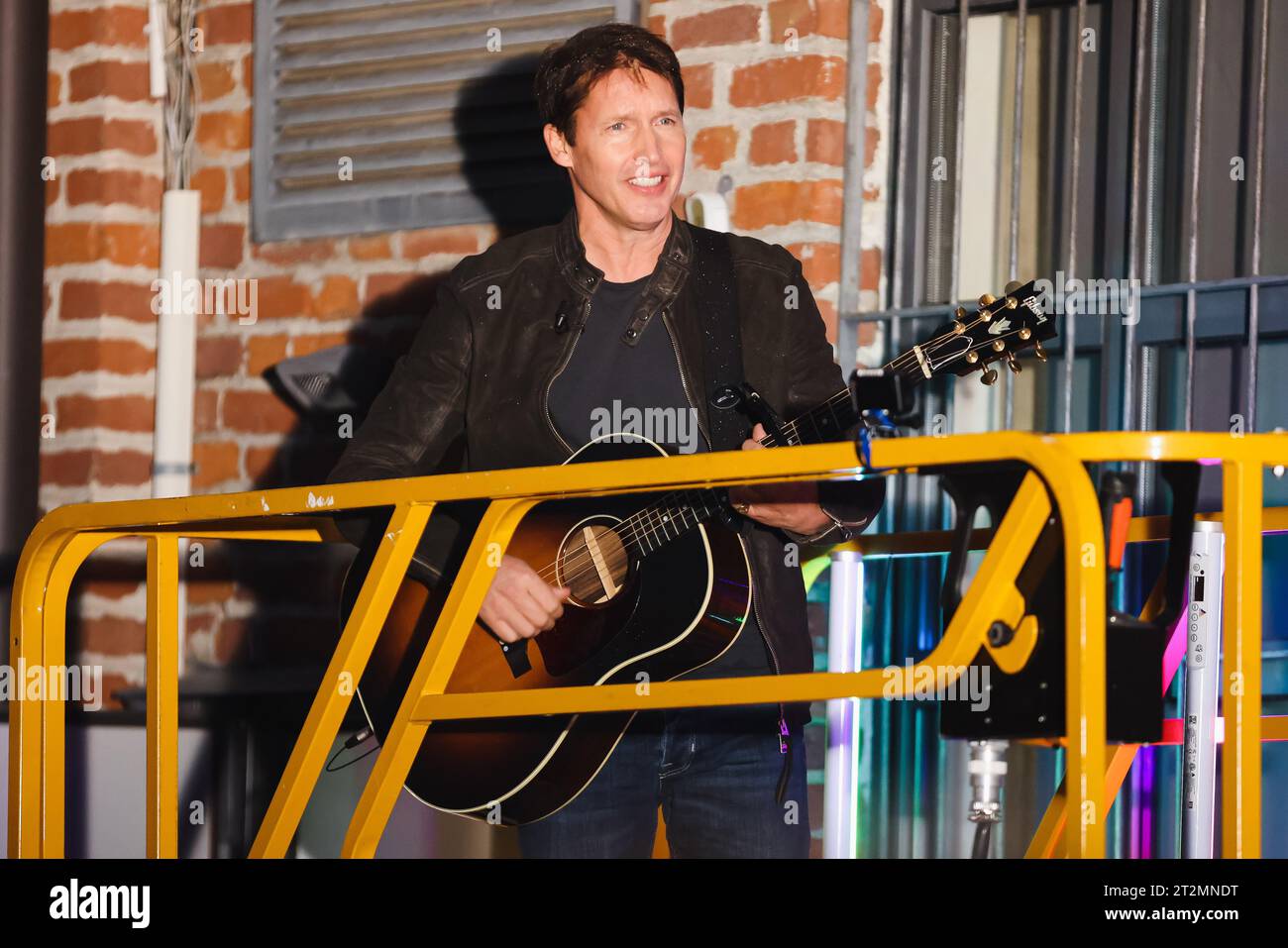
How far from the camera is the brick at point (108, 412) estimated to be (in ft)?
14.0

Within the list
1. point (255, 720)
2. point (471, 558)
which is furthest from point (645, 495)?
point (255, 720)

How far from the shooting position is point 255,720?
4094 millimetres

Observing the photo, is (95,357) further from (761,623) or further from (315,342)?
(761,623)

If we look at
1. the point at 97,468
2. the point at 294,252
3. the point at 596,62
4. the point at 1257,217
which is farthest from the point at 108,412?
the point at 1257,217

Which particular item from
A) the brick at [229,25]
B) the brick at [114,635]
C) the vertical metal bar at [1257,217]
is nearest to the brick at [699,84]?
the vertical metal bar at [1257,217]

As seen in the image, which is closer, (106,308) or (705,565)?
(705,565)

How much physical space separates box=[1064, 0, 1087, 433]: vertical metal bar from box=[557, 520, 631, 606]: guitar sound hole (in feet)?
3.71

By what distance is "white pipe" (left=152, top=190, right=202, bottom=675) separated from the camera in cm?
423

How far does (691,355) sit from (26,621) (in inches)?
46.4

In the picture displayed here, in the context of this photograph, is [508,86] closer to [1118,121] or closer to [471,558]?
[1118,121]

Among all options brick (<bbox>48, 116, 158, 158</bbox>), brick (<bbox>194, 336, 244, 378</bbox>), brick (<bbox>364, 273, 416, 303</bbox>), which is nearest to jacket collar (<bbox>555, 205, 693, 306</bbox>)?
brick (<bbox>364, 273, 416, 303</bbox>)

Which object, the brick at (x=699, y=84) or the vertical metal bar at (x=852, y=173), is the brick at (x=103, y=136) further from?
the vertical metal bar at (x=852, y=173)

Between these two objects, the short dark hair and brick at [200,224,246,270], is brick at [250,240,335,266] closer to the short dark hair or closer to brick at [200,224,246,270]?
brick at [200,224,246,270]

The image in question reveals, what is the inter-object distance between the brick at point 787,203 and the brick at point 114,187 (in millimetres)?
1744
